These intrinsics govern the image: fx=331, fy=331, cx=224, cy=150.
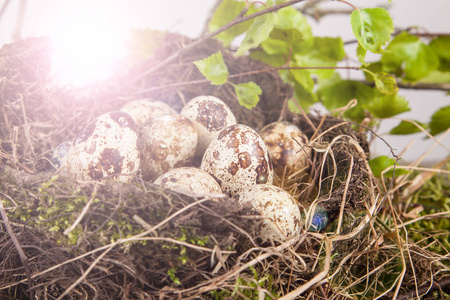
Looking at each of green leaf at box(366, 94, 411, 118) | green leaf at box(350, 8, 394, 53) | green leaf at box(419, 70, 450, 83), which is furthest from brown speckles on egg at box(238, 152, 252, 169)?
green leaf at box(419, 70, 450, 83)

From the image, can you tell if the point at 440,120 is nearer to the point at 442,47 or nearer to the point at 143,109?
the point at 442,47

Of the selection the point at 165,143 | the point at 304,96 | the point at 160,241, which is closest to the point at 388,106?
the point at 304,96

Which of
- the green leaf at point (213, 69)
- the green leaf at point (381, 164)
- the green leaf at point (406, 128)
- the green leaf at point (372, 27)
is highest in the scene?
the green leaf at point (372, 27)

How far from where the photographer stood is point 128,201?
75cm

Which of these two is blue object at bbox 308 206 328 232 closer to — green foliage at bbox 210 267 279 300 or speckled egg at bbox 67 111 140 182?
green foliage at bbox 210 267 279 300

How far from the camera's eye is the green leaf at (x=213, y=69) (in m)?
1.14

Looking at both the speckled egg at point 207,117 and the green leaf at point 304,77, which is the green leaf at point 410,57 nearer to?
the green leaf at point 304,77

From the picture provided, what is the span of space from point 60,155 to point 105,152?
0.83ft

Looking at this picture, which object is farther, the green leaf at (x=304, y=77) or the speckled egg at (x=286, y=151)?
the green leaf at (x=304, y=77)

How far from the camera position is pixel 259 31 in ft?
3.84

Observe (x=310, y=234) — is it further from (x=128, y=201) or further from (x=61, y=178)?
(x=61, y=178)

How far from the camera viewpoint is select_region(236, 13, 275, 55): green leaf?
3.69 ft

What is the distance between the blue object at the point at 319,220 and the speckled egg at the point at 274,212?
65mm

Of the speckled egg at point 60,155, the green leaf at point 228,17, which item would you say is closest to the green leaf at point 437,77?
the green leaf at point 228,17
